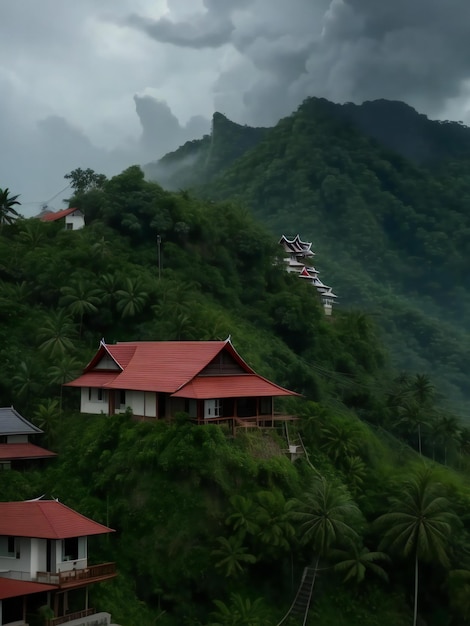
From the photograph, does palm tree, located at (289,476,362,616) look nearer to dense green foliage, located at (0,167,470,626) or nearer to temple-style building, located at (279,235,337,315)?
dense green foliage, located at (0,167,470,626)

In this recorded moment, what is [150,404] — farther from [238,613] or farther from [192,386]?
[238,613]

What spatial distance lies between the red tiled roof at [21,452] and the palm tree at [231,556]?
1205cm

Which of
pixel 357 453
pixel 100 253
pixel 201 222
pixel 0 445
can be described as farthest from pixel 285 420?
pixel 201 222

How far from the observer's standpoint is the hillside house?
38987mm

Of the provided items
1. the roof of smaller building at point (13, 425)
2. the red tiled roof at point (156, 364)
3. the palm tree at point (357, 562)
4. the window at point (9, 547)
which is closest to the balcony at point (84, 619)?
the window at point (9, 547)

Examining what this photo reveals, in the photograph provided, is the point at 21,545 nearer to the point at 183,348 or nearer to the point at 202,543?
the point at 202,543

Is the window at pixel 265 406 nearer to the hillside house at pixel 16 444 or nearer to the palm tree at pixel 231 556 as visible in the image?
the palm tree at pixel 231 556

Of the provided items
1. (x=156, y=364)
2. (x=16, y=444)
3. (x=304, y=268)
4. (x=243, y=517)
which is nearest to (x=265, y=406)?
(x=156, y=364)

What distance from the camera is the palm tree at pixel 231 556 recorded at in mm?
32500

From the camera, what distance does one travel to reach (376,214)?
458 feet

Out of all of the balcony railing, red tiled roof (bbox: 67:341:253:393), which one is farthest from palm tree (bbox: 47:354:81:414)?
the balcony railing

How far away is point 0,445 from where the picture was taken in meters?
39.7

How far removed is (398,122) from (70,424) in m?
146

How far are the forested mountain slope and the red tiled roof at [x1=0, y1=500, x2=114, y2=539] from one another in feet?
256
